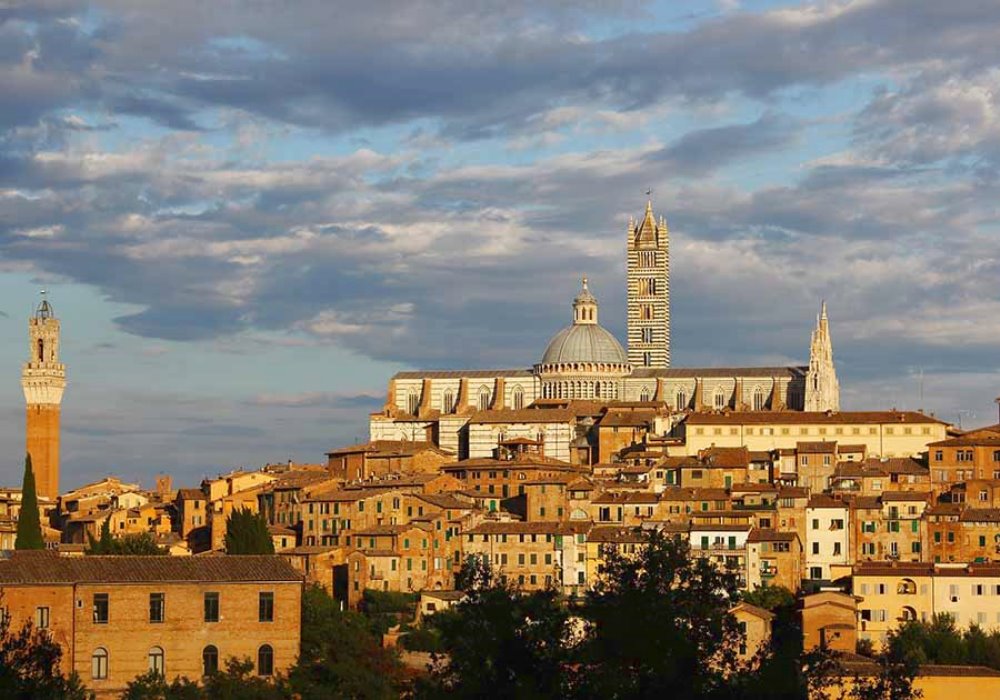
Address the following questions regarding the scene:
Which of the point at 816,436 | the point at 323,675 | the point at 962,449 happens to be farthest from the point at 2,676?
the point at 816,436

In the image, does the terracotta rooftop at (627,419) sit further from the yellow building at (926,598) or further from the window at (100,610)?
the window at (100,610)

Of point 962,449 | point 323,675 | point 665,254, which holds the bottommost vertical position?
point 323,675

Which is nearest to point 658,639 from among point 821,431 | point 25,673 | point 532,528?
point 25,673

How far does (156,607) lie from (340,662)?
484 centimetres

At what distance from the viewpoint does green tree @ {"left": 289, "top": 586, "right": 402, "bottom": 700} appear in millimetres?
45312

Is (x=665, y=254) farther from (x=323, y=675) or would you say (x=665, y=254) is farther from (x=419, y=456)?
(x=323, y=675)

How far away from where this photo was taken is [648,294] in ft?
408

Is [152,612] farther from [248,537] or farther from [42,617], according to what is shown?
[248,537]

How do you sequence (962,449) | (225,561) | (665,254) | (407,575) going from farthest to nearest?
(665,254) → (962,449) → (407,575) → (225,561)

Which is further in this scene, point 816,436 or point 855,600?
point 816,436

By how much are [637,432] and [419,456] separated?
31.4ft

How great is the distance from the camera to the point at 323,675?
1881 inches

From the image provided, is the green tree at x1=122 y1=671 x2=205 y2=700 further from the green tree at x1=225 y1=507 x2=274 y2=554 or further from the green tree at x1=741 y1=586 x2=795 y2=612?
the green tree at x1=741 y1=586 x2=795 y2=612

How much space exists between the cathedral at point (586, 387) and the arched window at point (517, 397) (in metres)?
0.05
